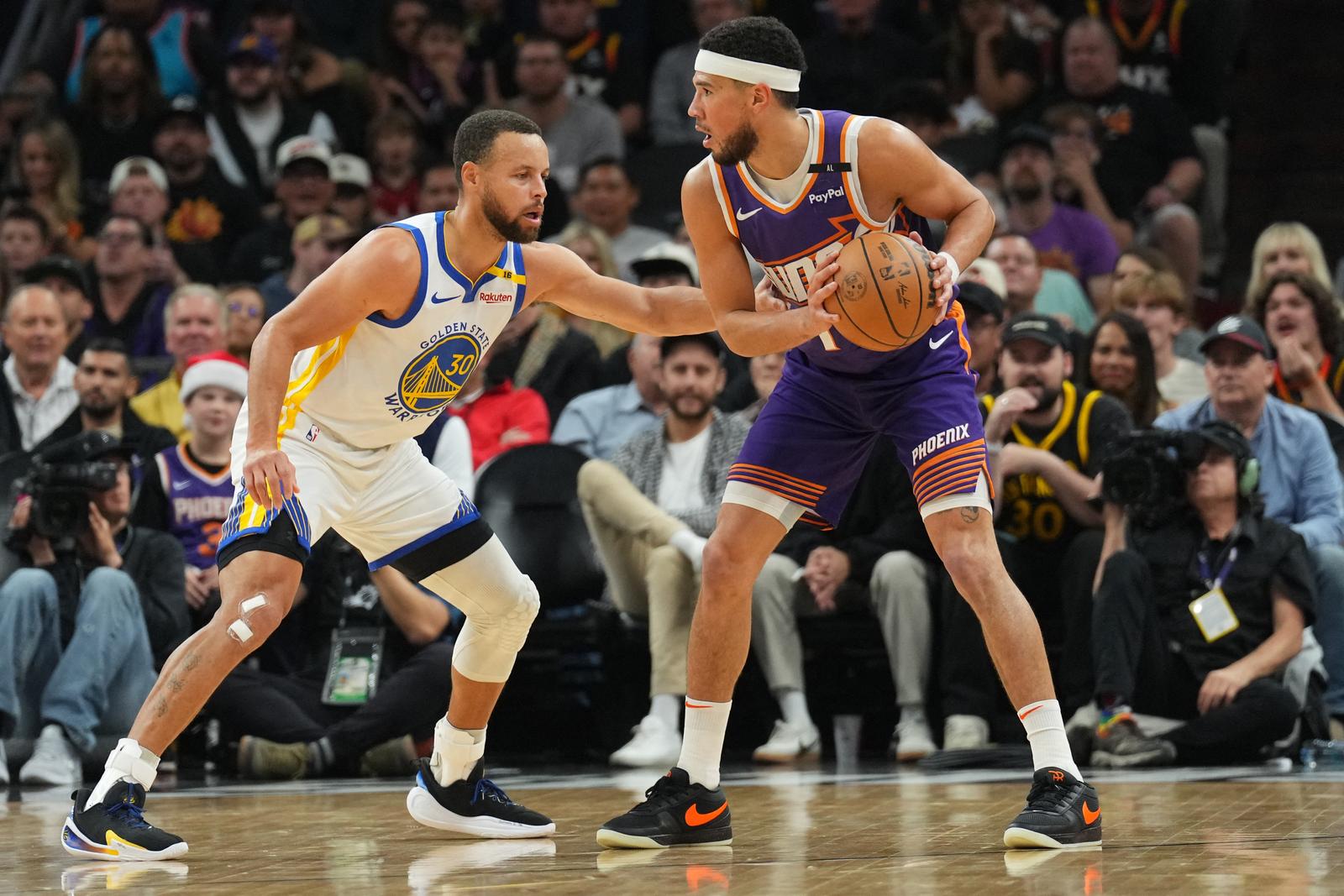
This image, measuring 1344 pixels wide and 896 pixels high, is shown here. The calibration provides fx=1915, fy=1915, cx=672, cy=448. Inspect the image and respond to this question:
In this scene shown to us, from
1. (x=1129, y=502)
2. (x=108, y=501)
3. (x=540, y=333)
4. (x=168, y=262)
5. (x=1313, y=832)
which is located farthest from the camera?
(x=168, y=262)

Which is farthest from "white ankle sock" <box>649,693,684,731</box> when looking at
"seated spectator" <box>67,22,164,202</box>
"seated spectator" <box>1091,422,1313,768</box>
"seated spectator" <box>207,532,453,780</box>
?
"seated spectator" <box>67,22,164,202</box>

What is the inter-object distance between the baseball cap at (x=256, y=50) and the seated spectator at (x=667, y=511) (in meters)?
4.71

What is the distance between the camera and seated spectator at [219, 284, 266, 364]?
8.95 m

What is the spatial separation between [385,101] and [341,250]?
8.69 ft

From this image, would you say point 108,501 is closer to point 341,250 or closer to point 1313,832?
point 341,250

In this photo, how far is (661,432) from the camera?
26.8ft

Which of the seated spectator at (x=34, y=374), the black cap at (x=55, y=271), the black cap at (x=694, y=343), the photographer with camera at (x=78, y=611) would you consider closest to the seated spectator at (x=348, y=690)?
the photographer with camera at (x=78, y=611)

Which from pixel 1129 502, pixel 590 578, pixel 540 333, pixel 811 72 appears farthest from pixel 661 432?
pixel 811 72

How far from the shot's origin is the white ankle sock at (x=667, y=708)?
7449mm

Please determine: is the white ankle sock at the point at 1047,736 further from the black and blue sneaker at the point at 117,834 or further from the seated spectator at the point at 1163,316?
the seated spectator at the point at 1163,316

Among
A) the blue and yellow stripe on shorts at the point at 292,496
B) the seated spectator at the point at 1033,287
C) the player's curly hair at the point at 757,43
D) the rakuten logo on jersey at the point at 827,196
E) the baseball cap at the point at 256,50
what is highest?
the baseball cap at the point at 256,50

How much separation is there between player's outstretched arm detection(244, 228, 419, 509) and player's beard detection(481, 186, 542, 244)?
215 millimetres

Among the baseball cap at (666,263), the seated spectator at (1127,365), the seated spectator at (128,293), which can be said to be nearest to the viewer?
the seated spectator at (1127,365)

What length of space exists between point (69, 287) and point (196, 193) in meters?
1.74
